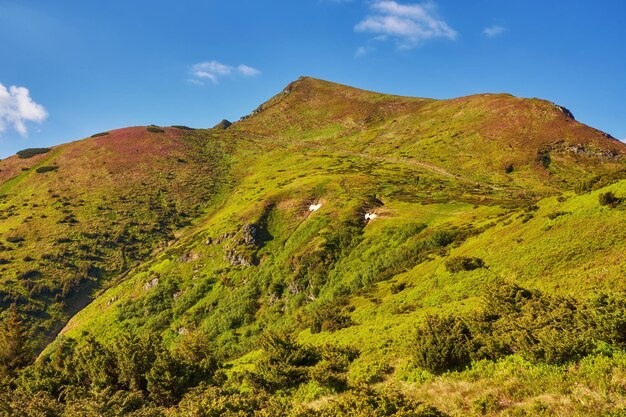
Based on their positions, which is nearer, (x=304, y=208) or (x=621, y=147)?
(x=304, y=208)

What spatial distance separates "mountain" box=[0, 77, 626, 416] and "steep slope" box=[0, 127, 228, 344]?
2.28ft

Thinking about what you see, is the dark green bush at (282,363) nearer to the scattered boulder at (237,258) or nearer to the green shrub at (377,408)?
the green shrub at (377,408)

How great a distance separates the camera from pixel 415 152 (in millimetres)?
149000

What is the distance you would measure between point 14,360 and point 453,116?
176 m

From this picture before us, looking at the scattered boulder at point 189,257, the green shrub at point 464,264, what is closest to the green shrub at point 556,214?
the green shrub at point 464,264

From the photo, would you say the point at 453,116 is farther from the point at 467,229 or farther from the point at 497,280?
the point at 497,280

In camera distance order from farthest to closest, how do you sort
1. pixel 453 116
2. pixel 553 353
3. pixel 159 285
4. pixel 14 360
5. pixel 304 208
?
pixel 453 116
pixel 304 208
pixel 159 285
pixel 14 360
pixel 553 353

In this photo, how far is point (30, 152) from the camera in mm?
161625

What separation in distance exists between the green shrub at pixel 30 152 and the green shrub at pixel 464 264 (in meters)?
183

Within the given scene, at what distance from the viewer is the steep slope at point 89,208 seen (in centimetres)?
8131

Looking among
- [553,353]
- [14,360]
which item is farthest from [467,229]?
[14,360]

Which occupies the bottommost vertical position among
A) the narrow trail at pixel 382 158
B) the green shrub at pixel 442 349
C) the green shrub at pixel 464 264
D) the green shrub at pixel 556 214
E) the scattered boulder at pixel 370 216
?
the green shrub at pixel 442 349

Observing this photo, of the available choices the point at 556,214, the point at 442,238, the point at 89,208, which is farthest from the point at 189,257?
the point at 556,214

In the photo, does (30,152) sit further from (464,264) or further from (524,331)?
(524,331)
